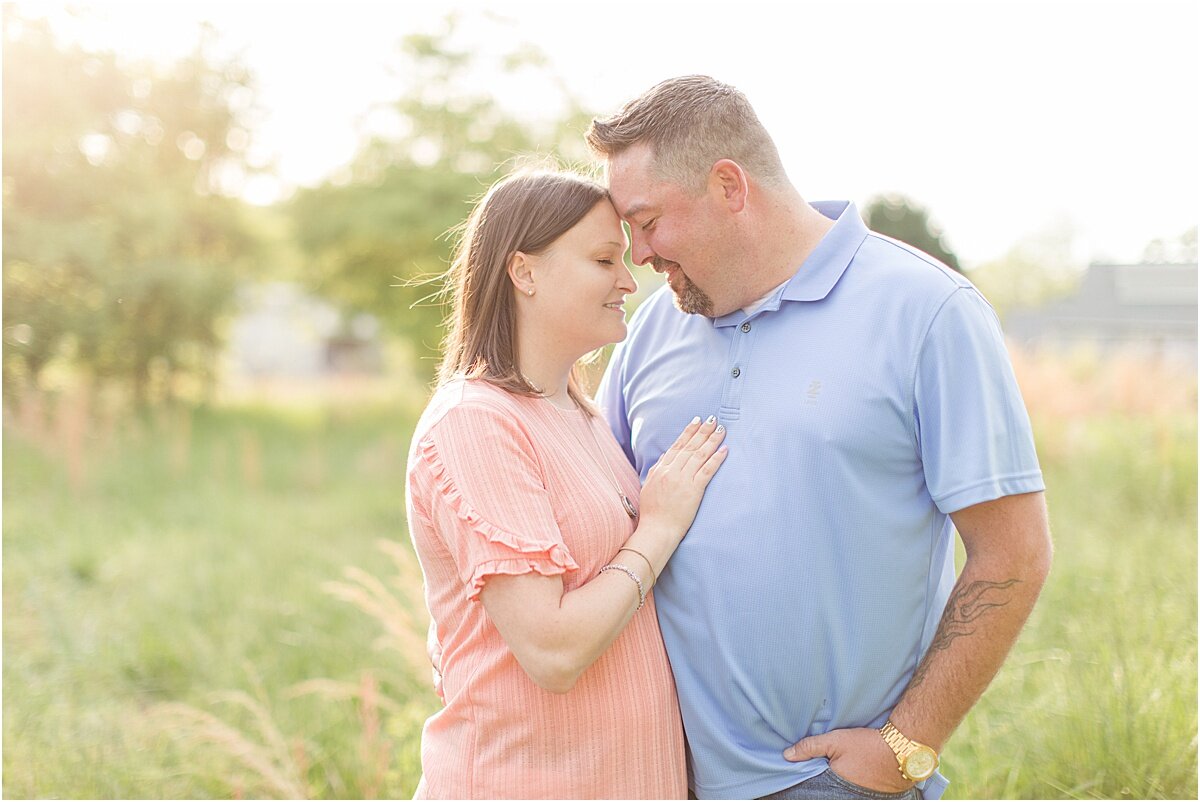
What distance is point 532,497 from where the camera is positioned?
2080 mm

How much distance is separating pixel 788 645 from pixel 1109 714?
6.94ft

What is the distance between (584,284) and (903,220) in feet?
62.0

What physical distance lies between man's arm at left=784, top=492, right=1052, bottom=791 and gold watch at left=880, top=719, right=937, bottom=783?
0.01 meters

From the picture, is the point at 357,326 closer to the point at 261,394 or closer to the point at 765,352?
the point at 261,394

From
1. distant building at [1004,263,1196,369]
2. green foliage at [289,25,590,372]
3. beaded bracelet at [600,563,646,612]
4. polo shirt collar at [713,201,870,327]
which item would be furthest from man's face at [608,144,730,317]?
green foliage at [289,25,590,372]

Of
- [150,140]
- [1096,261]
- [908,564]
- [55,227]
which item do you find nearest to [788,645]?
[908,564]

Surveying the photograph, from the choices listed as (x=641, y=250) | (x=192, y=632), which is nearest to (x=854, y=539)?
(x=641, y=250)

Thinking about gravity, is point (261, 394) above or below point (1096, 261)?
below

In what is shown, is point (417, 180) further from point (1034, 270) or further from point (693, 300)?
point (1034, 270)

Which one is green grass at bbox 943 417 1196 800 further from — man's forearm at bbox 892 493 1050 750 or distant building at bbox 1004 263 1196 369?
distant building at bbox 1004 263 1196 369

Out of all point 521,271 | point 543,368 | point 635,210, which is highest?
point 635,210

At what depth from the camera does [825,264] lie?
243 cm

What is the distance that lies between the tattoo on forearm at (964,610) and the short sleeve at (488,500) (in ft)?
2.81

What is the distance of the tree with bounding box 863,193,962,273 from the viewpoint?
64.3ft
